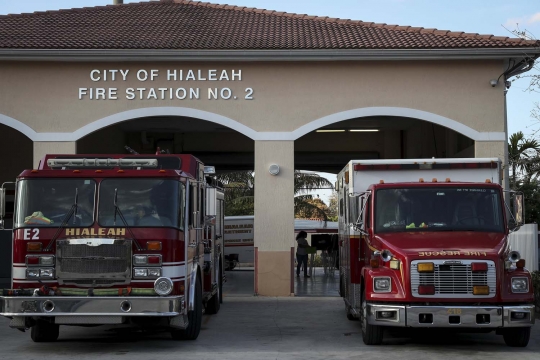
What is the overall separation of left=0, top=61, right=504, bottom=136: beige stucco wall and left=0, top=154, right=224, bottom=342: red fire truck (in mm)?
8654

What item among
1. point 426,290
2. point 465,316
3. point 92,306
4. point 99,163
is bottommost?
point 465,316

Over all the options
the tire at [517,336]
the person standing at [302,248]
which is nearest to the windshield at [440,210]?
the tire at [517,336]

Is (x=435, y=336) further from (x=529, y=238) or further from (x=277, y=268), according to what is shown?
(x=277, y=268)

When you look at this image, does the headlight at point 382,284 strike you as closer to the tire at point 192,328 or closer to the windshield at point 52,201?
the tire at point 192,328

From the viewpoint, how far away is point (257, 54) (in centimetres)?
2045


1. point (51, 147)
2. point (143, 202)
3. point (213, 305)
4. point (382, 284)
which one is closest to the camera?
point (382, 284)

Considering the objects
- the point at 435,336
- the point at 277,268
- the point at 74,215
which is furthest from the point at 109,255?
the point at 277,268

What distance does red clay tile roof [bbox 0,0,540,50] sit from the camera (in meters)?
20.5

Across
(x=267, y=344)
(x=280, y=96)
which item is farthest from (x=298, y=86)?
(x=267, y=344)

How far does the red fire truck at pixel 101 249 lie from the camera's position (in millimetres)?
11453

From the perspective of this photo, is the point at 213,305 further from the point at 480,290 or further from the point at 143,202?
the point at 480,290

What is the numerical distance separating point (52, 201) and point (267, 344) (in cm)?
381

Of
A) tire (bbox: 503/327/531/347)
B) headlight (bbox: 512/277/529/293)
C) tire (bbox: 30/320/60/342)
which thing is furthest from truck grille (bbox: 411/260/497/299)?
tire (bbox: 30/320/60/342)

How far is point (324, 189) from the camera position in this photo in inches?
1759
